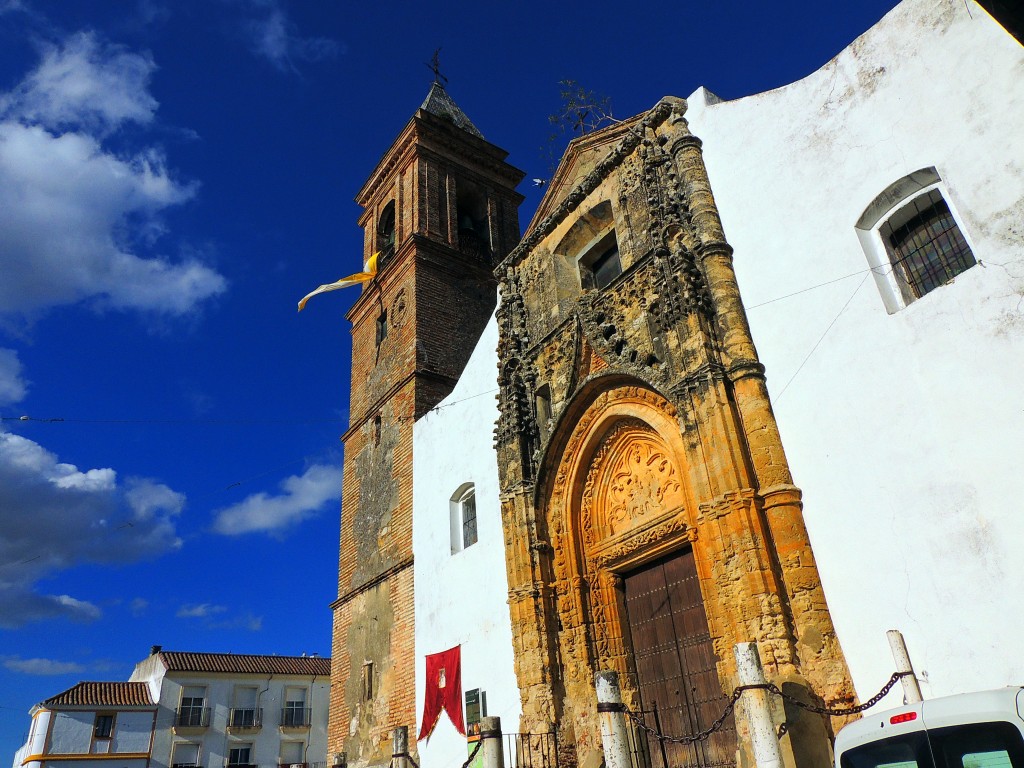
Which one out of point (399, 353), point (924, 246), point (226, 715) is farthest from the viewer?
point (226, 715)

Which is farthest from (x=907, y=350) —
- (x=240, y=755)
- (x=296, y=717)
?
(x=296, y=717)

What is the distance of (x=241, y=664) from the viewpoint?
34.9 meters

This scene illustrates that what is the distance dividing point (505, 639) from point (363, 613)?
5.07 metres

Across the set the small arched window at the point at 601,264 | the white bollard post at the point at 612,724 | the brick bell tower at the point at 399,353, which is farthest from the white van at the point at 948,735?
the brick bell tower at the point at 399,353

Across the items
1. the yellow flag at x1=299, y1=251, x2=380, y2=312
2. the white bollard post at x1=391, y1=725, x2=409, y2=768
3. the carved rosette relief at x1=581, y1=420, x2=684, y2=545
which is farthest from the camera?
the yellow flag at x1=299, y1=251, x2=380, y2=312

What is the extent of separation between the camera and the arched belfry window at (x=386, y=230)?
20.5m

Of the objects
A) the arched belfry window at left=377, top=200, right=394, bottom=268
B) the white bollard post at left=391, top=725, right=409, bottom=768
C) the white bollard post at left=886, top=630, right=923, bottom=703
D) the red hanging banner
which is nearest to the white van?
the white bollard post at left=886, top=630, right=923, bottom=703

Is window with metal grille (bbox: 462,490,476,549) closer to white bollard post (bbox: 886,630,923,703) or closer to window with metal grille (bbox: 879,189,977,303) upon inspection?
white bollard post (bbox: 886,630,923,703)

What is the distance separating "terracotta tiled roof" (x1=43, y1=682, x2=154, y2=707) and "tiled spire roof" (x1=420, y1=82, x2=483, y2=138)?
1088 inches

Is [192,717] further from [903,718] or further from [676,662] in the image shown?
[903,718]

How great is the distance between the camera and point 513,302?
1325 centimetres

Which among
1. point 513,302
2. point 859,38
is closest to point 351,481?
point 513,302

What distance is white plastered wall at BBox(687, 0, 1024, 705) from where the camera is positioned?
6223 mm

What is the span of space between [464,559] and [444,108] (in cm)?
1513
